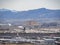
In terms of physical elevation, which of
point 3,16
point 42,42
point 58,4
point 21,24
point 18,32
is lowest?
point 42,42

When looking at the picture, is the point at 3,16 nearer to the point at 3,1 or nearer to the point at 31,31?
the point at 3,1

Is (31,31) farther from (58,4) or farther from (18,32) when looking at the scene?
→ (58,4)

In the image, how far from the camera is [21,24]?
76.5 inches

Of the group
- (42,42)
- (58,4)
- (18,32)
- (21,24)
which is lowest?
(42,42)

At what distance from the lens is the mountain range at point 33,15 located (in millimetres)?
1943

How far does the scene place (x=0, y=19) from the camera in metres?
1.96

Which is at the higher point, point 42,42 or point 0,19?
point 0,19

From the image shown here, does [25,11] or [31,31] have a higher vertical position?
[25,11]

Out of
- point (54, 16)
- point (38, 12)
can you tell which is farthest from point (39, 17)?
point (54, 16)

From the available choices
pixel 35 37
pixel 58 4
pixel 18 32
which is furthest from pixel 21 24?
pixel 58 4

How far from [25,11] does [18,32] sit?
1.16ft

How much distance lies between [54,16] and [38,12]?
27 cm

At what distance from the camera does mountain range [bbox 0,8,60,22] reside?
194 centimetres

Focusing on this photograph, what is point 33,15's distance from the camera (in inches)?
76.9
